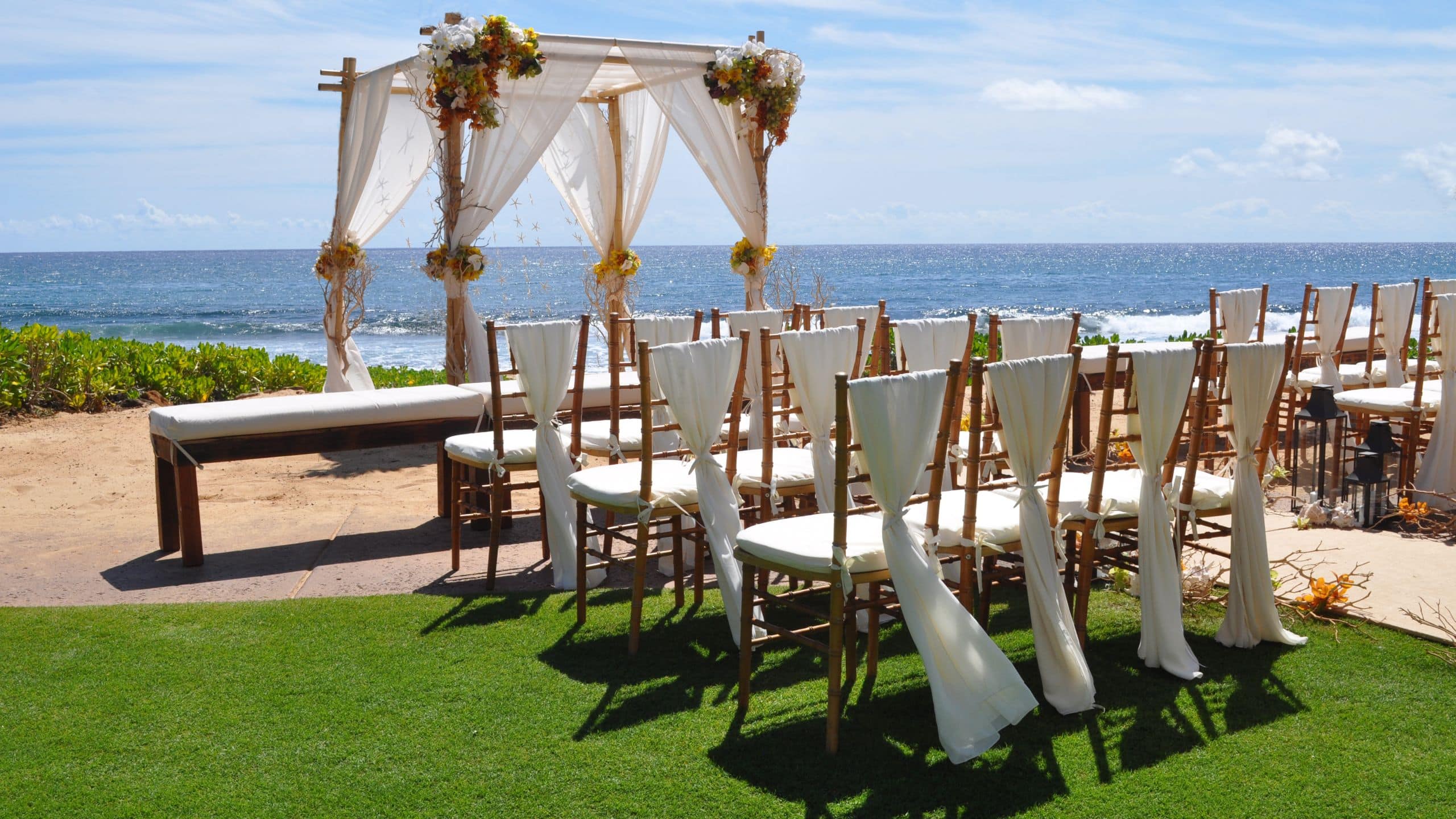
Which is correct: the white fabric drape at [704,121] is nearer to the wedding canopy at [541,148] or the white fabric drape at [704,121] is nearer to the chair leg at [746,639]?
the wedding canopy at [541,148]

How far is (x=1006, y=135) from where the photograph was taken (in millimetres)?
47875

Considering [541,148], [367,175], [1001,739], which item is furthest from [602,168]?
[1001,739]

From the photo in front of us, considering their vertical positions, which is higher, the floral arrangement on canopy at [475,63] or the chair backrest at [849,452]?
the floral arrangement on canopy at [475,63]

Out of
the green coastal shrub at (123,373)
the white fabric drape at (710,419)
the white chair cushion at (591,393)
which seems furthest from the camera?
the green coastal shrub at (123,373)

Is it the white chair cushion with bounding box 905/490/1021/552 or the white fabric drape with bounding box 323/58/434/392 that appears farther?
the white fabric drape with bounding box 323/58/434/392

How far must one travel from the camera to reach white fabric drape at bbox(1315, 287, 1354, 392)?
6.12m

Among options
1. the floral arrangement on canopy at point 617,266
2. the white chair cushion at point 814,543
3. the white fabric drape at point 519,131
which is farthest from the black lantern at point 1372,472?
the floral arrangement on canopy at point 617,266

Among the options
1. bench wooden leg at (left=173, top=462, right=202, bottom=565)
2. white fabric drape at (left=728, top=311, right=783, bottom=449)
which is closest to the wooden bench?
bench wooden leg at (left=173, top=462, right=202, bottom=565)

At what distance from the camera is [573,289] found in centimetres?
3897

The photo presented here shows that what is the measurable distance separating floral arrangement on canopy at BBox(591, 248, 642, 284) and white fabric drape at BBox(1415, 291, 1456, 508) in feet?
15.3

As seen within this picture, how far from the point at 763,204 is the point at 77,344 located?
5.82m

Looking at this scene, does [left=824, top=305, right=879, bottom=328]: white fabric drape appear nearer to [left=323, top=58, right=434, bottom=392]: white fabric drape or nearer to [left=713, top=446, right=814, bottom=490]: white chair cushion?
[left=713, top=446, right=814, bottom=490]: white chair cushion

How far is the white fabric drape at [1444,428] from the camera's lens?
498cm

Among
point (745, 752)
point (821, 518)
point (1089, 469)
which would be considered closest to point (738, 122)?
point (1089, 469)
